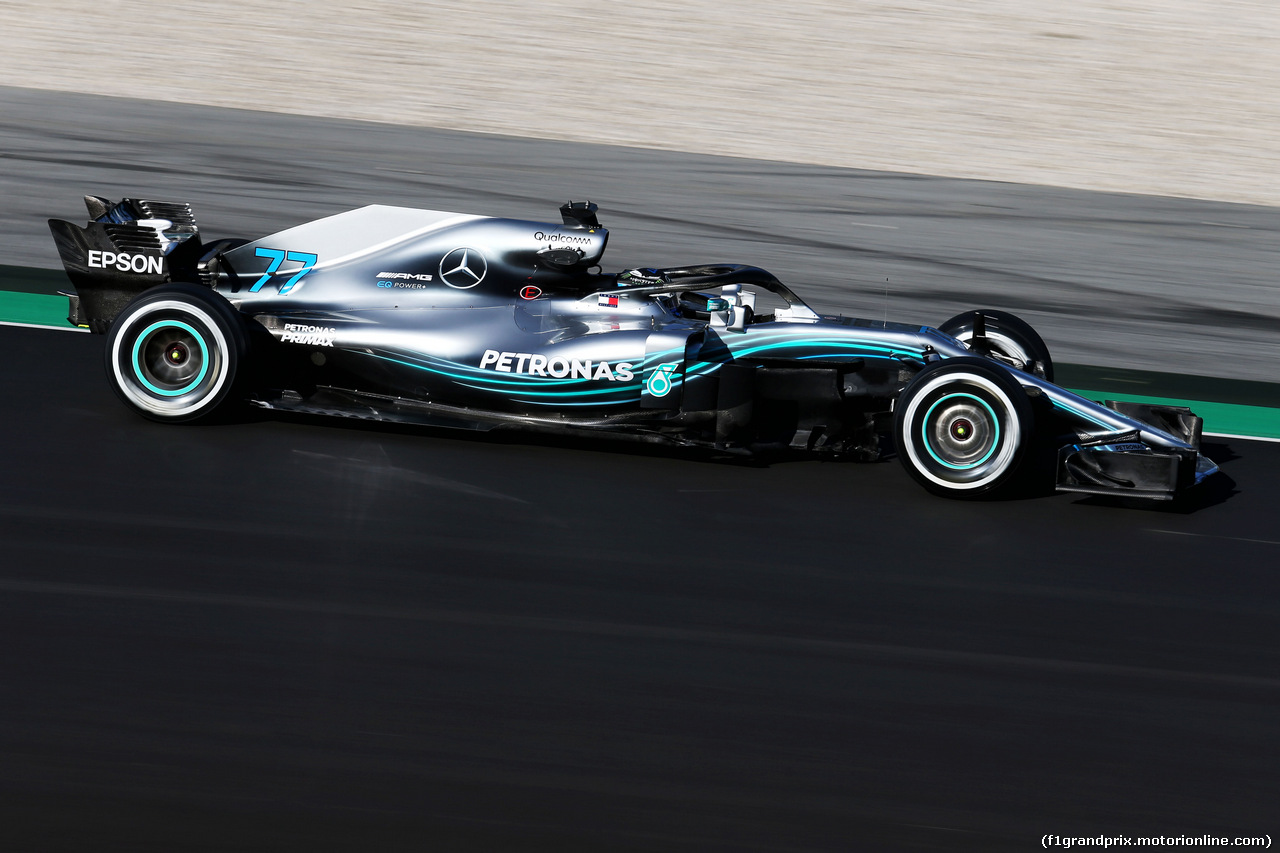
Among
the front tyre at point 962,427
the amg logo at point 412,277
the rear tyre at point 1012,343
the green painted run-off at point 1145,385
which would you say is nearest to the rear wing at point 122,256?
the amg logo at point 412,277

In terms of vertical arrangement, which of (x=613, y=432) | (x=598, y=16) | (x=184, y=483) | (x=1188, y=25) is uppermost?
(x=1188, y=25)

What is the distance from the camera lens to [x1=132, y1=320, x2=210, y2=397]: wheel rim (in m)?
7.41

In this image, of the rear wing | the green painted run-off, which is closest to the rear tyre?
the green painted run-off

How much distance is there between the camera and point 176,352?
7500mm

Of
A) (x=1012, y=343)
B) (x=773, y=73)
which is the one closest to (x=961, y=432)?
(x=1012, y=343)

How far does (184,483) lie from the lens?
21.8 ft

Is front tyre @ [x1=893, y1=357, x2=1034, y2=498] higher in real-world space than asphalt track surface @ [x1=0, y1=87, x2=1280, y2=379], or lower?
lower

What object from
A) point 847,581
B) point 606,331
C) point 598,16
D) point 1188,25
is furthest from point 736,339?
point 1188,25

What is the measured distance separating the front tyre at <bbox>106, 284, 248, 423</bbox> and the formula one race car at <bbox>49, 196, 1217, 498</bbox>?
10mm

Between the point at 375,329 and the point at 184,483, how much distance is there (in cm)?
136

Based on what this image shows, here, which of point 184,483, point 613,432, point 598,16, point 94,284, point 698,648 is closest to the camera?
point 698,648

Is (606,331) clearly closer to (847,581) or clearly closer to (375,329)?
(375,329)

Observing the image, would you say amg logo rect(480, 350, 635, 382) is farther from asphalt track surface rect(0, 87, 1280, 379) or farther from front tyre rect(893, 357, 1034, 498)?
asphalt track surface rect(0, 87, 1280, 379)

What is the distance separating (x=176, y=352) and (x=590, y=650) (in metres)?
3.38
